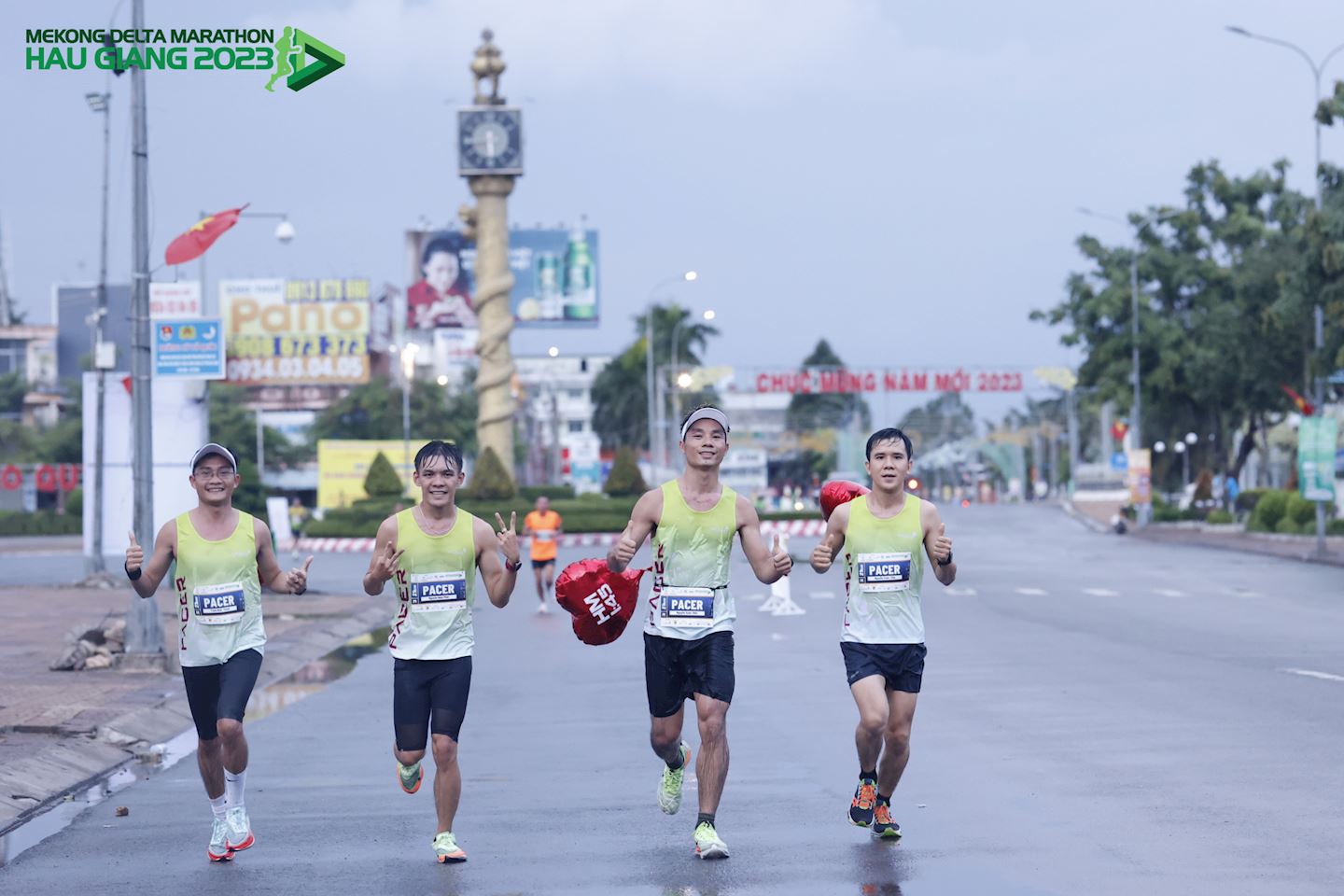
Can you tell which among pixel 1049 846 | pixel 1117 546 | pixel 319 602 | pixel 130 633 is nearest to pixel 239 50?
pixel 130 633

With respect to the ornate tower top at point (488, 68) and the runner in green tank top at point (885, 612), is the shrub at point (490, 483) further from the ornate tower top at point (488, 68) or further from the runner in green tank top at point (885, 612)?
the runner in green tank top at point (885, 612)

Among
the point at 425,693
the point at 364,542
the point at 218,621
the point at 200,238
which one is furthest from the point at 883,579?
the point at 364,542

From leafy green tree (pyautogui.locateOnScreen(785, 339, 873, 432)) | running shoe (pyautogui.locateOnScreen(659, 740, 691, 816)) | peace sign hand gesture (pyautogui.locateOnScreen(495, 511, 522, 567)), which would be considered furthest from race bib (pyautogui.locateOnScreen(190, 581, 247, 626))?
leafy green tree (pyautogui.locateOnScreen(785, 339, 873, 432))

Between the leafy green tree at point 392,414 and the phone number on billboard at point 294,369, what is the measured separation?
8.06 feet

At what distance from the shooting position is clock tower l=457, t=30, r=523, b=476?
2724 inches

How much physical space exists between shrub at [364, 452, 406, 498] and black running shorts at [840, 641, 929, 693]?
6012 centimetres

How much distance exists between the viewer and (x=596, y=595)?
9008mm

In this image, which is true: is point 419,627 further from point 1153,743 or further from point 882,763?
point 1153,743

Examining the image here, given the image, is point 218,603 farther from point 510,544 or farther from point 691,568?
point 691,568

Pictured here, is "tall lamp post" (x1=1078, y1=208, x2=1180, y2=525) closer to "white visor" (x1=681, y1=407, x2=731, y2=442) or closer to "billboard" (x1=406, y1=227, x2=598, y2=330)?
"billboard" (x1=406, y1=227, x2=598, y2=330)

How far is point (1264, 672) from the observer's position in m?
16.6

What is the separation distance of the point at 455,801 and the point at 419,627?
2.62 ft

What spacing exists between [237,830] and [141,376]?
1099 centimetres

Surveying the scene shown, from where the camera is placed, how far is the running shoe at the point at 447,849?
846 cm
